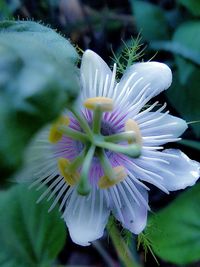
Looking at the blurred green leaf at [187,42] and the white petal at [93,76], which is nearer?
the white petal at [93,76]

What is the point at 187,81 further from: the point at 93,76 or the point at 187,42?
the point at 93,76

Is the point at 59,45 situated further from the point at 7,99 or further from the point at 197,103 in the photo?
the point at 197,103

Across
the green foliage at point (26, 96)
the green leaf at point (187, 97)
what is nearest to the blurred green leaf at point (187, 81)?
the green leaf at point (187, 97)

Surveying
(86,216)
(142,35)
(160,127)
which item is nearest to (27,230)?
(86,216)

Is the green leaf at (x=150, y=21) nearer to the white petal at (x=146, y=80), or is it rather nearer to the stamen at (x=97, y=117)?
the white petal at (x=146, y=80)

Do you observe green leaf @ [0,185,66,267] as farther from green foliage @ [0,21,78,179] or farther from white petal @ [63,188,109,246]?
green foliage @ [0,21,78,179]

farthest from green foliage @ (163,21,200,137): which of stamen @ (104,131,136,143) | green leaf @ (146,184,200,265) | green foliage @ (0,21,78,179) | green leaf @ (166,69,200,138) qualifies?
green foliage @ (0,21,78,179)
